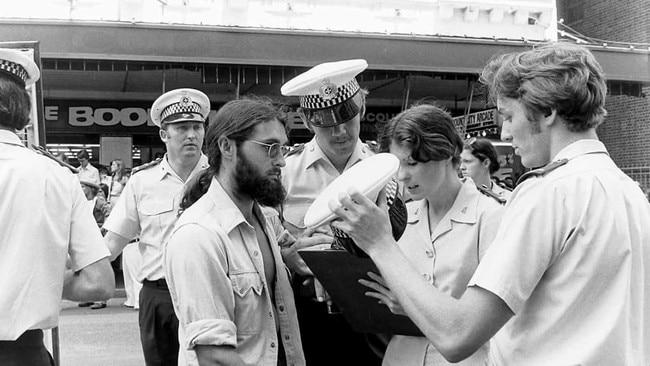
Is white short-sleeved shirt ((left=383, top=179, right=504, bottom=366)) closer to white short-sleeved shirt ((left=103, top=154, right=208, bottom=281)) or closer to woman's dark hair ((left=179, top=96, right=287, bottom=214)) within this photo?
woman's dark hair ((left=179, top=96, right=287, bottom=214))

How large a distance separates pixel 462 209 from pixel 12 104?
171 cm

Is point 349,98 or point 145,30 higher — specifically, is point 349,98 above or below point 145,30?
below

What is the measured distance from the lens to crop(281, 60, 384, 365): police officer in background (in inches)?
126

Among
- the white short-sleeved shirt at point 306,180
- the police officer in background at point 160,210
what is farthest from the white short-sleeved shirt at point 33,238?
the police officer in background at point 160,210

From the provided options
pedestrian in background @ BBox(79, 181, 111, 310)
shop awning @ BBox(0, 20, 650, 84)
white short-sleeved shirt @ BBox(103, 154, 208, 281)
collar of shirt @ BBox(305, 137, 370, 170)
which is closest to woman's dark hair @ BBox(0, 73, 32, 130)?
collar of shirt @ BBox(305, 137, 370, 170)

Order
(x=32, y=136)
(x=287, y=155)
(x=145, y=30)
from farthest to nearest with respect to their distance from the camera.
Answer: (x=145, y=30)
(x=32, y=136)
(x=287, y=155)

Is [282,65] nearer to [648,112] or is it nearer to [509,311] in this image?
[509,311]

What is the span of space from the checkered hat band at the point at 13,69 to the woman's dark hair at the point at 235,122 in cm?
70

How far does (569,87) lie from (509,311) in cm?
57

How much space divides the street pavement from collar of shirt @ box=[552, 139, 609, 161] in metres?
5.99

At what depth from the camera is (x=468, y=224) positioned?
8.73 feet

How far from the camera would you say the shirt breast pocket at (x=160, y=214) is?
4.87 m

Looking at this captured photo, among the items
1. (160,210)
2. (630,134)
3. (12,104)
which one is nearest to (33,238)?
(12,104)

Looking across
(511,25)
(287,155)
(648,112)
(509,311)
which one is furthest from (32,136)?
(648,112)
